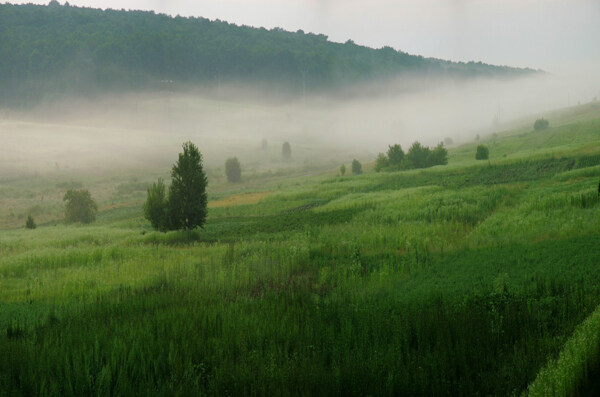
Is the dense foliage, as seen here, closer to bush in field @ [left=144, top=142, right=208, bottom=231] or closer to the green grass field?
the green grass field

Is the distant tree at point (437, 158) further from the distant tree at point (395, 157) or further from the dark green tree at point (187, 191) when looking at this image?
the dark green tree at point (187, 191)

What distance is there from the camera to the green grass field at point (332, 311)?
933 centimetres

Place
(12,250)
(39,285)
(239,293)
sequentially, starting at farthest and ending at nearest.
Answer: (12,250) → (39,285) → (239,293)

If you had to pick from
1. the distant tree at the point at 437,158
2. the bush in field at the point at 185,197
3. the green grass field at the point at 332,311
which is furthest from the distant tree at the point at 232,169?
the green grass field at the point at 332,311

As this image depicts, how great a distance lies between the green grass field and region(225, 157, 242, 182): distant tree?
89028mm

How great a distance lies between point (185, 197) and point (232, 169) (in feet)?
278

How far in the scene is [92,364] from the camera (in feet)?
34.4

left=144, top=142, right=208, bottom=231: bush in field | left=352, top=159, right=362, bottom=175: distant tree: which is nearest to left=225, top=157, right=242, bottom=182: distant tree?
left=352, top=159, right=362, bottom=175: distant tree

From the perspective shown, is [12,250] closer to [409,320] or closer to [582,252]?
[409,320]

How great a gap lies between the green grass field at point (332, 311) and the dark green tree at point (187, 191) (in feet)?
18.0

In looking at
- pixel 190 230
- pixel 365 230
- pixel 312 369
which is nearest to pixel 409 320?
pixel 312 369

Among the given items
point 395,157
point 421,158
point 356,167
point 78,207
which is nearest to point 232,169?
point 356,167

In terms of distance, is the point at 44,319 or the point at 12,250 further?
the point at 12,250

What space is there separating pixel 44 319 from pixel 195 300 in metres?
5.22
